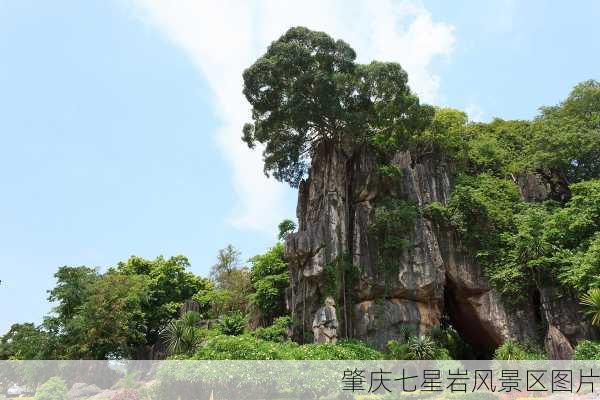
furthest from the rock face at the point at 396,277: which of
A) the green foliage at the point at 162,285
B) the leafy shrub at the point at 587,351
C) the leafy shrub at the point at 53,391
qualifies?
the green foliage at the point at 162,285

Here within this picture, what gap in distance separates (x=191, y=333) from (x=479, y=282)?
13418 mm

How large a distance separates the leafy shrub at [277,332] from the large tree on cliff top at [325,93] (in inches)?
347

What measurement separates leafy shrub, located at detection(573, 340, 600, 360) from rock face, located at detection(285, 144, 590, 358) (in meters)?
1.55

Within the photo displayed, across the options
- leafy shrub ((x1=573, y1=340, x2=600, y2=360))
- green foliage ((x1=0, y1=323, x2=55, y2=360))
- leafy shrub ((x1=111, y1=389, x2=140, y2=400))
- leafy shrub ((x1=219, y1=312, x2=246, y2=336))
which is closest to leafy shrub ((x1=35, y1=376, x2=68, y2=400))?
leafy shrub ((x1=111, y1=389, x2=140, y2=400))

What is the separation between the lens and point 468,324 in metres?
22.9

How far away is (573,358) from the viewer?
16.8 metres

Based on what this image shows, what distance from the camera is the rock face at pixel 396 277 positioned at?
781 inches

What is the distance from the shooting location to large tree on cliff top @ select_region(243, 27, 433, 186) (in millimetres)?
21375

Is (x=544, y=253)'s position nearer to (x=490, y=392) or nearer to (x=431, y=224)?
(x=431, y=224)

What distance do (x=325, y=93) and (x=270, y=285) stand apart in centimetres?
1022

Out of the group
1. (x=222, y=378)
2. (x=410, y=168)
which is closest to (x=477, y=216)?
(x=410, y=168)

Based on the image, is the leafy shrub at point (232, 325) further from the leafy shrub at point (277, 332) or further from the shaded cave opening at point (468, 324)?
the shaded cave opening at point (468, 324)

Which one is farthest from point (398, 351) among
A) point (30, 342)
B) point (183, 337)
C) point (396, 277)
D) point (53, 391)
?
point (30, 342)

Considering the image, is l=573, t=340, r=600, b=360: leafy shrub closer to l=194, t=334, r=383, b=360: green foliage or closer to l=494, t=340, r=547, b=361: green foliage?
l=494, t=340, r=547, b=361: green foliage
